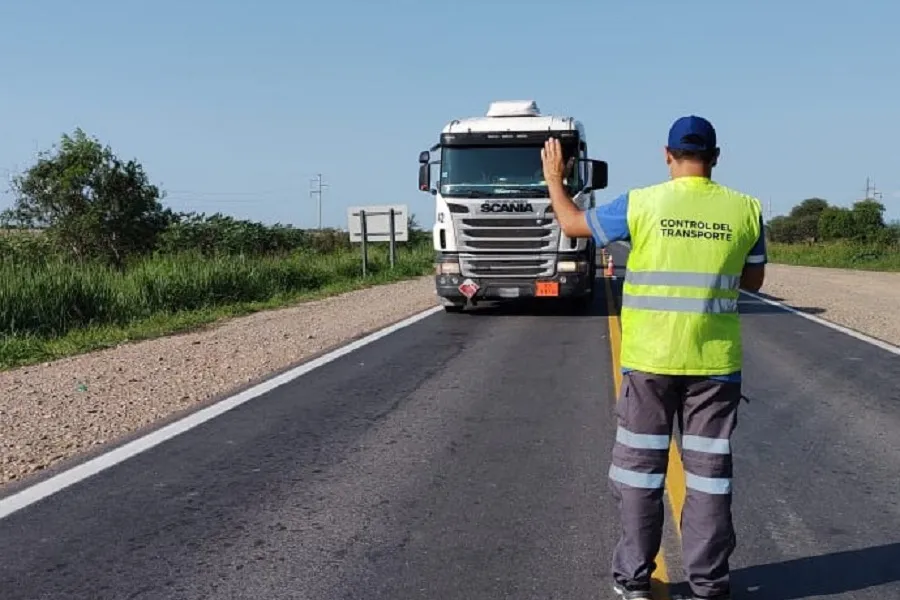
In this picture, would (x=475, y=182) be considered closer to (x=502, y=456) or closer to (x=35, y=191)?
(x=502, y=456)

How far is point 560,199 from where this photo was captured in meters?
4.12

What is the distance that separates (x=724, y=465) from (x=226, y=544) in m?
2.40

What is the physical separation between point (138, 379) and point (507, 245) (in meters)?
7.29

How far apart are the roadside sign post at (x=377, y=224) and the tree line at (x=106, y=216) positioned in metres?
4.50

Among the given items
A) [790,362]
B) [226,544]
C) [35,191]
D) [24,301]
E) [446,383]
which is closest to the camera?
[226,544]

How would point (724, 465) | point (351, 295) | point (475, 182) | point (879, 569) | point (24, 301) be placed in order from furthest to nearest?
point (351, 295), point (475, 182), point (24, 301), point (879, 569), point (724, 465)

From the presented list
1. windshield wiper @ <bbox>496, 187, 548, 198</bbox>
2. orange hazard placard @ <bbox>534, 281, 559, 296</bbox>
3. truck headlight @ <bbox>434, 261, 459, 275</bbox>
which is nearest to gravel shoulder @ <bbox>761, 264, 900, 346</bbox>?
orange hazard placard @ <bbox>534, 281, 559, 296</bbox>

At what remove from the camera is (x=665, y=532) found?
501cm

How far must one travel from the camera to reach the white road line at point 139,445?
5.62m

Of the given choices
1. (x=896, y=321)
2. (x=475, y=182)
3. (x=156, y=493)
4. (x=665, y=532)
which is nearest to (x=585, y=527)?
(x=665, y=532)

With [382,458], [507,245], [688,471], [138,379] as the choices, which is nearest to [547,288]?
[507,245]

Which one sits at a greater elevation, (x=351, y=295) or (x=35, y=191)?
(x=35, y=191)

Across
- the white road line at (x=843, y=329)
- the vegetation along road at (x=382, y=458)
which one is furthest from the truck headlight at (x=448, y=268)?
the white road line at (x=843, y=329)

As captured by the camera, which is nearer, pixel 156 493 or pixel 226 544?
pixel 226 544
